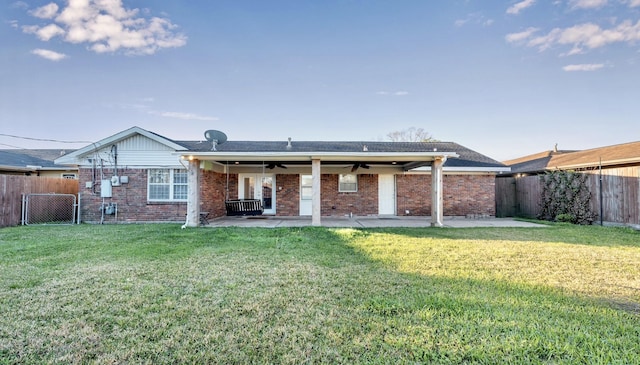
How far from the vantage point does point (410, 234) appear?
28.6ft

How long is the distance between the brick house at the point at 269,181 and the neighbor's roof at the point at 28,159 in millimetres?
5460

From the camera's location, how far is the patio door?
14570mm

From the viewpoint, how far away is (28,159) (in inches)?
671

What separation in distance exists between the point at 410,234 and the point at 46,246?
9.13 metres

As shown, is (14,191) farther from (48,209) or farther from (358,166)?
(358,166)

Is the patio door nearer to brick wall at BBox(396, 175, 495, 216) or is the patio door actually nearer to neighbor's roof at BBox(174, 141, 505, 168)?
neighbor's roof at BBox(174, 141, 505, 168)

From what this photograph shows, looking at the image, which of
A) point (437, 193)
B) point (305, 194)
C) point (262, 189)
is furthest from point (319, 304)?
point (262, 189)

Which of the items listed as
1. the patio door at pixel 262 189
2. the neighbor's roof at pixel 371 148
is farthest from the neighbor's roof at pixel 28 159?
the patio door at pixel 262 189

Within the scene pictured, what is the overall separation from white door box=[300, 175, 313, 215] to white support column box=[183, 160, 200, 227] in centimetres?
530

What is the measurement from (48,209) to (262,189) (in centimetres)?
880

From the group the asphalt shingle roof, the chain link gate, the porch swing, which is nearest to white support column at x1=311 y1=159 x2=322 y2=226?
the porch swing

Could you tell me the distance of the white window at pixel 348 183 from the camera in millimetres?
14422

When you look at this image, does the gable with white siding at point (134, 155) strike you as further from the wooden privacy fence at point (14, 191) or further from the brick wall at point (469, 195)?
the brick wall at point (469, 195)

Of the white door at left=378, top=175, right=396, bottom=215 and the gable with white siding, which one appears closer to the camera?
the gable with white siding
